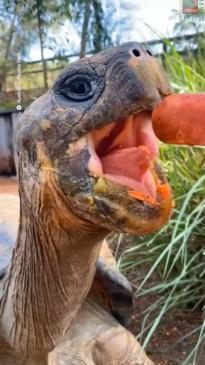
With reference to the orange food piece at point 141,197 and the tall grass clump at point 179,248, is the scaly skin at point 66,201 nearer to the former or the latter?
the orange food piece at point 141,197

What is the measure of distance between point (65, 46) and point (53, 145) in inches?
108

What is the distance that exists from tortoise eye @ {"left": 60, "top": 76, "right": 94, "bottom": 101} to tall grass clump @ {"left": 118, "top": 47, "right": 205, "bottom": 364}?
3.67 feet

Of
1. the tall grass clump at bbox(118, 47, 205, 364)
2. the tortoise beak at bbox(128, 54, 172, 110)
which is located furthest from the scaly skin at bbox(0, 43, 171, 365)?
the tall grass clump at bbox(118, 47, 205, 364)

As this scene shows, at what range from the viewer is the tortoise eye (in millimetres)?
773

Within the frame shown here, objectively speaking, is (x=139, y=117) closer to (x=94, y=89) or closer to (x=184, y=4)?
(x=94, y=89)

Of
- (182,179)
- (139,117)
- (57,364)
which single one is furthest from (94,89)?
(182,179)

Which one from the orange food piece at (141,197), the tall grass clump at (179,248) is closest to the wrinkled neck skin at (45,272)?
the orange food piece at (141,197)

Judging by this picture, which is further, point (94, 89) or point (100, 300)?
point (100, 300)

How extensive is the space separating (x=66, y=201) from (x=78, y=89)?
13 centimetres

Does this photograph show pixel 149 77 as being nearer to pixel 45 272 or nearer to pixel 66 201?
pixel 66 201

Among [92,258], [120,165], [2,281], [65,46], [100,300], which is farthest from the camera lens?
[65,46]

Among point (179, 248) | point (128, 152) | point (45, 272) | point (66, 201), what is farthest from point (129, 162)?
point (179, 248)

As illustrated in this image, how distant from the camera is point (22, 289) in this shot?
99 centimetres

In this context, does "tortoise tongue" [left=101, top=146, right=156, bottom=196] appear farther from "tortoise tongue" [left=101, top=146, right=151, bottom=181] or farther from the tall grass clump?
the tall grass clump
